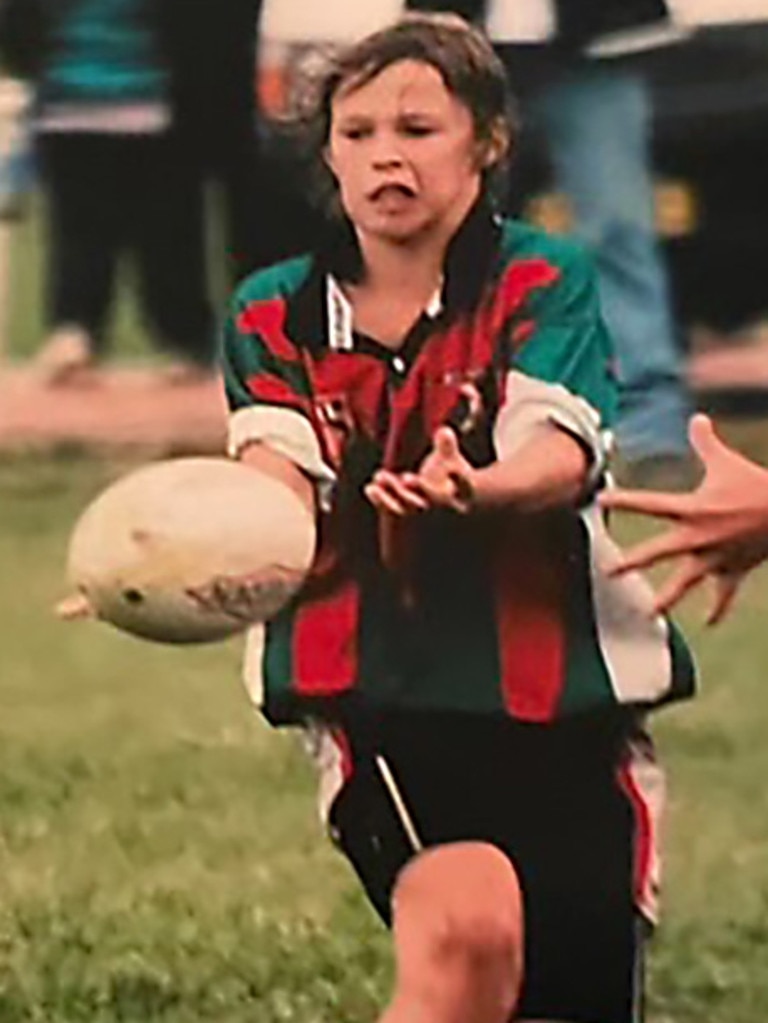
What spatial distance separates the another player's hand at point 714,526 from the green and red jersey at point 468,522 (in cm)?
3

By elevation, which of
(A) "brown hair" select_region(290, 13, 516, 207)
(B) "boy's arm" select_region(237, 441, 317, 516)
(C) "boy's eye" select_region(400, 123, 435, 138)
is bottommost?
(B) "boy's arm" select_region(237, 441, 317, 516)

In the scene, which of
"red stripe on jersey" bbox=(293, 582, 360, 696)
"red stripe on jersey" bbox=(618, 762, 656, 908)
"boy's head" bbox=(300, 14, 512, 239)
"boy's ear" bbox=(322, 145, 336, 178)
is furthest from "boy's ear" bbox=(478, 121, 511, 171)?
"red stripe on jersey" bbox=(618, 762, 656, 908)

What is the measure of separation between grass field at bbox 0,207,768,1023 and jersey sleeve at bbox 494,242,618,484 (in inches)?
4.9

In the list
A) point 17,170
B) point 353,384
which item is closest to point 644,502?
point 353,384

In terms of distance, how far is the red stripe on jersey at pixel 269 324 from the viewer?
1.63m

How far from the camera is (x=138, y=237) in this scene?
5.44 ft

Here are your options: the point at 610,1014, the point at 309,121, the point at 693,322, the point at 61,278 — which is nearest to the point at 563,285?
the point at 693,322

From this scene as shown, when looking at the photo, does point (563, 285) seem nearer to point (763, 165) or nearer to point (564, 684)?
point (763, 165)

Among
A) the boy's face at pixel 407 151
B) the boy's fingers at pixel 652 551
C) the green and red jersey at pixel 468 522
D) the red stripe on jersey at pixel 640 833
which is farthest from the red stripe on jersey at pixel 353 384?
the red stripe on jersey at pixel 640 833

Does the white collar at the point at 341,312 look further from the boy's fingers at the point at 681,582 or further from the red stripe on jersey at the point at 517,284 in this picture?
the boy's fingers at the point at 681,582

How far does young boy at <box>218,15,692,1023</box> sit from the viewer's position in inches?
62.7

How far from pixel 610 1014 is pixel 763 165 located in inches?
26.8

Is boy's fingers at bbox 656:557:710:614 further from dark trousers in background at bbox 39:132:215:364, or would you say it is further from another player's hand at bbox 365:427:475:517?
dark trousers in background at bbox 39:132:215:364

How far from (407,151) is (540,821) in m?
0.53
